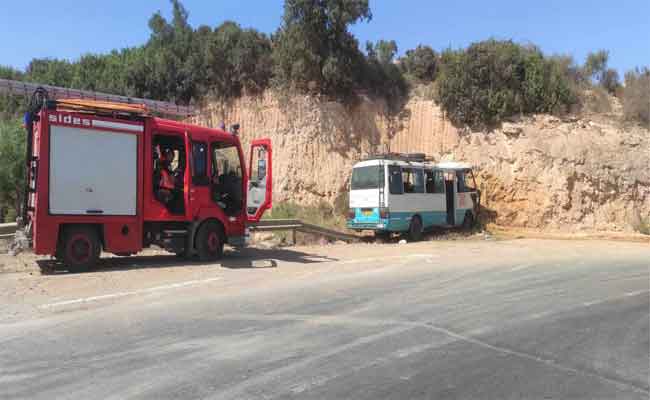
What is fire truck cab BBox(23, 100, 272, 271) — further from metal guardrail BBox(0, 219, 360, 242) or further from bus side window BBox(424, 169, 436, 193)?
bus side window BBox(424, 169, 436, 193)

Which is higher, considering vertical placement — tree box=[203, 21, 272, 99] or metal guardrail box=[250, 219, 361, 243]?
tree box=[203, 21, 272, 99]

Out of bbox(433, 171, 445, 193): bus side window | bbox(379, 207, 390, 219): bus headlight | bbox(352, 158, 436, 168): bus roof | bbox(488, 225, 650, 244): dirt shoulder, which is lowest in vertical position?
bbox(488, 225, 650, 244): dirt shoulder

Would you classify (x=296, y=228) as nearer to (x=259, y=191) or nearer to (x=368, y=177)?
(x=368, y=177)

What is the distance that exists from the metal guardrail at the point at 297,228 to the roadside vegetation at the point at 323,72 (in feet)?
32.8

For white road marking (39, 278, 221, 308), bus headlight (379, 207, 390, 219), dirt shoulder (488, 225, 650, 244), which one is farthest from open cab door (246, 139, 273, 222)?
dirt shoulder (488, 225, 650, 244)

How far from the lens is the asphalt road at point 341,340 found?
447cm

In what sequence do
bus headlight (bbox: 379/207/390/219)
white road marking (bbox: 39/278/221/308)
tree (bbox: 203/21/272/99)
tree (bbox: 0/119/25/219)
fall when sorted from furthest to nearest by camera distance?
tree (bbox: 203/21/272/99), tree (bbox: 0/119/25/219), bus headlight (bbox: 379/207/390/219), white road marking (bbox: 39/278/221/308)

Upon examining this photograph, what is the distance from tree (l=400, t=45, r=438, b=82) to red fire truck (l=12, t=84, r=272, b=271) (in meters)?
19.8

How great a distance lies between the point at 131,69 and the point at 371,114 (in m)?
12.7

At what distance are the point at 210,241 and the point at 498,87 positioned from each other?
63.0ft

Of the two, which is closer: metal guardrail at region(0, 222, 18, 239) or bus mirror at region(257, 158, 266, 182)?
metal guardrail at region(0, 222, 18, 239)

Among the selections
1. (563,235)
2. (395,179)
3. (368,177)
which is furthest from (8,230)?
(563,235)

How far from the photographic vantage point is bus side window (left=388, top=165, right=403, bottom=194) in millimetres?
18344

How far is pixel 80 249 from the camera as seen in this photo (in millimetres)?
10148
